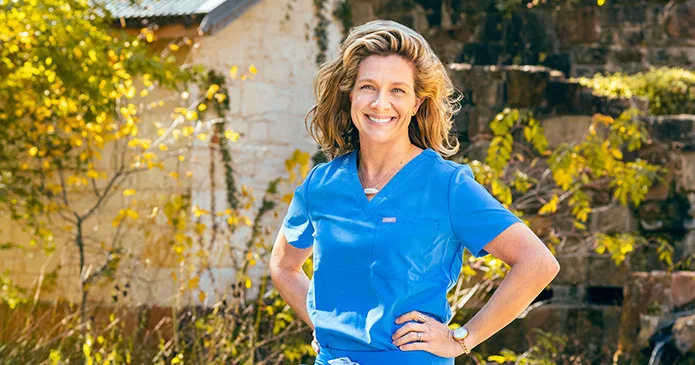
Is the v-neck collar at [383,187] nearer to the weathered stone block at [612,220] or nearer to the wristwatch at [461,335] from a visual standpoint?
the wristwatch at [461,335]

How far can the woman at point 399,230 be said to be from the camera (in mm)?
2713

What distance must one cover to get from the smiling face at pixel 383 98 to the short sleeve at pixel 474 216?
0.76ft

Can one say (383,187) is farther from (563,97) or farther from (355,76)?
(563,97)

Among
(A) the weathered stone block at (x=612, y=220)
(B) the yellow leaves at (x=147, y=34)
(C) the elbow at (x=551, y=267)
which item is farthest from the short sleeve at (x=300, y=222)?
(A) the weathered stone block at (x=612, y=220)

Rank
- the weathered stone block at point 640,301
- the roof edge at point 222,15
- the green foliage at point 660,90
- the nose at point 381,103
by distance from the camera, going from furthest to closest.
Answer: the green foliage at point 660,90
the roof edge at point 222,15
the weathered stone block at point 640,301
the nose at point 381,103

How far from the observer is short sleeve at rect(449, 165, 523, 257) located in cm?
271

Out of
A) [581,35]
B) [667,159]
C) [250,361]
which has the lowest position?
[250,361]

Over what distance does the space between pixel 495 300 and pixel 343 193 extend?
0.46 m

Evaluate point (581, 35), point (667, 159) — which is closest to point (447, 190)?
point (667, 159)

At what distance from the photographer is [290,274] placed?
324 cm

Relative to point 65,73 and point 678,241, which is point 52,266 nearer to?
point 65,73

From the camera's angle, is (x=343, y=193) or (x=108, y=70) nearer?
(x=343, y=193)

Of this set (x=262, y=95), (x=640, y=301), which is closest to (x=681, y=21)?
(x=262, y=95)

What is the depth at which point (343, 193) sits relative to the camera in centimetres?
288
